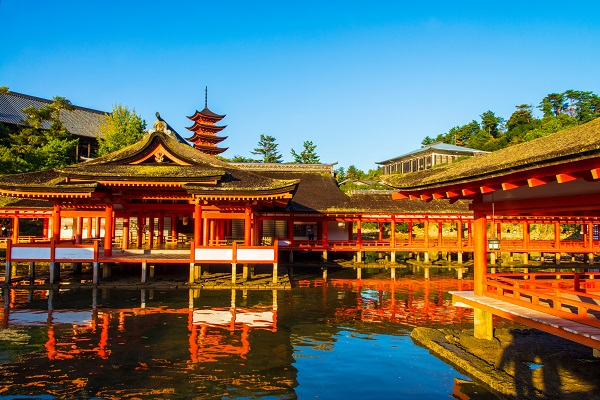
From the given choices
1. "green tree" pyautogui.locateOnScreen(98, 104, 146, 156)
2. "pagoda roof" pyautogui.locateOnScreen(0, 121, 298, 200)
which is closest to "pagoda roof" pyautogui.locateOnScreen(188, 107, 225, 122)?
"green tree" pyautogui.locateOnScreen(98, 104, 146, 156)

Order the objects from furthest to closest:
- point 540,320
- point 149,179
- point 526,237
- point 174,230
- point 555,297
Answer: point 526,237
point 174,230
point 149,179
point 555,297
point 540,320

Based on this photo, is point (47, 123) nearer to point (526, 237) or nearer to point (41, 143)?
point (41, 143)

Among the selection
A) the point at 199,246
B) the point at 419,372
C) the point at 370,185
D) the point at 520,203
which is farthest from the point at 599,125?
the point at 370,185

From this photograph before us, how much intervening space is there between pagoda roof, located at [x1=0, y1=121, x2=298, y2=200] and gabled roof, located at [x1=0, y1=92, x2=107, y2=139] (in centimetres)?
3452

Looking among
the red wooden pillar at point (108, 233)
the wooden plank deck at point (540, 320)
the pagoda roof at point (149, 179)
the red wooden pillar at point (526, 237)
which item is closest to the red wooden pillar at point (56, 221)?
the pagoda roof at point (149, 179)

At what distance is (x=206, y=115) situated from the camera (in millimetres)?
59719

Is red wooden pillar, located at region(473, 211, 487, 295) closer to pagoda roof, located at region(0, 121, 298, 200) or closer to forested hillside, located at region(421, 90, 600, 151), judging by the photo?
pagoda roof, located at region(0, 121, 298, 200)

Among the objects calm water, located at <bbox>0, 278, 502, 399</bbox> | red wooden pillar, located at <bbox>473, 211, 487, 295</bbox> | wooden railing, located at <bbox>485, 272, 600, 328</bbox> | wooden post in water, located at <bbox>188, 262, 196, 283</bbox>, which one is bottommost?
calm water, located at <bbox>0, 278, 502, 399</bbox>

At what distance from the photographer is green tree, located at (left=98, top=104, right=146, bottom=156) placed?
2018 inches

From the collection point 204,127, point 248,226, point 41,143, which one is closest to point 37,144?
point 41,143

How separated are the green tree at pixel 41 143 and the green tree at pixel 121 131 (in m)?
3.36

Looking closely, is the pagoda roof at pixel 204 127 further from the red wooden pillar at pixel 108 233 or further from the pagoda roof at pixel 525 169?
the pagoda roof at pixel 525 169

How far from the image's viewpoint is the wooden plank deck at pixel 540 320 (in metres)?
8.53

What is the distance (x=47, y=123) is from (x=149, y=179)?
4207 cm
